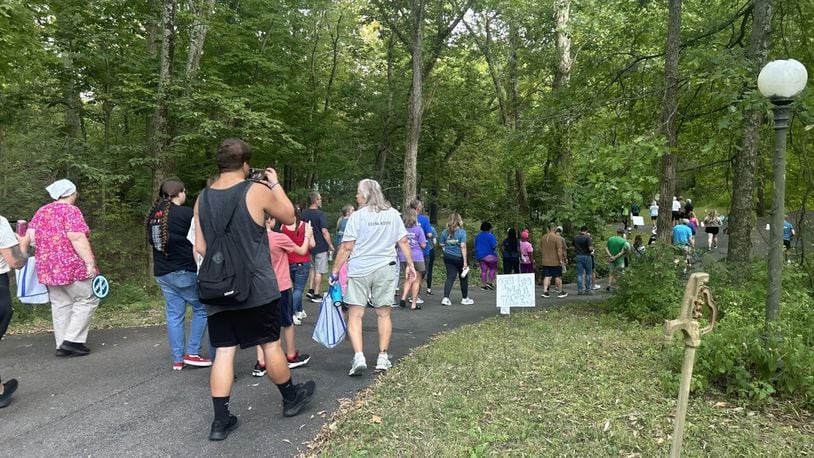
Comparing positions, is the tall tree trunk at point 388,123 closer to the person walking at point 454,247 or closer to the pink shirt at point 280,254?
the person walking at point 454,247

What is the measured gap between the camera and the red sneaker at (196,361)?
5.04m

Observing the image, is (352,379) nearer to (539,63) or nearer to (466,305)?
(466,305)

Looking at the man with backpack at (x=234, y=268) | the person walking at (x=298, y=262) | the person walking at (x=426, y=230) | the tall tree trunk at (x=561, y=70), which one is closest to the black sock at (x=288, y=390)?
the man with backpack at (x=234, y=268)

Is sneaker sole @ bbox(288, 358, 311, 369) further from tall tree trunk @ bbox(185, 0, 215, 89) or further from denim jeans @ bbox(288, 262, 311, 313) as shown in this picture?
tall tree trunk @ bbox(185, 0, 215, 89)

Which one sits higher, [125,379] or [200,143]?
[200,143]

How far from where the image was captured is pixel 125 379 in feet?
15.7

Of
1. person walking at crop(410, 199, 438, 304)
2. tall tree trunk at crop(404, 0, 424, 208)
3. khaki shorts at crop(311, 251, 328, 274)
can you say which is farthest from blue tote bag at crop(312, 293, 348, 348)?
tall tree trunk at crop(404, 0, 424, 208)

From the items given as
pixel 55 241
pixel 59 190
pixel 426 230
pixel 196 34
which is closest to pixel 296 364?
pixel 55 241

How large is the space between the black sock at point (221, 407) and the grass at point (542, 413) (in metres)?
0.68

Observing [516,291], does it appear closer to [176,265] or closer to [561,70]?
[176,265]

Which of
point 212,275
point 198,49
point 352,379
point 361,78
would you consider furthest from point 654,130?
point 361,78

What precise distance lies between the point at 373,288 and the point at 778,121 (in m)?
3.92

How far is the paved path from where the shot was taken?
348 centimetres

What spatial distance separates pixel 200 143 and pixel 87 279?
8.31 meters
